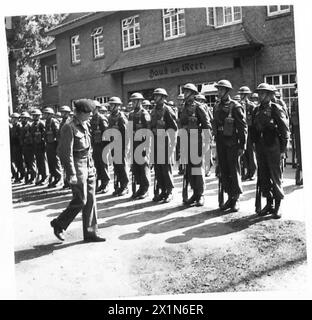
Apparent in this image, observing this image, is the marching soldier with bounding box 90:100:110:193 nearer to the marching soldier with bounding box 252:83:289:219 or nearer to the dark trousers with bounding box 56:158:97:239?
the dark trousers with bounding box 56:158:97:239

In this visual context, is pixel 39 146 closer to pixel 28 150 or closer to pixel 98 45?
pixel 28 150

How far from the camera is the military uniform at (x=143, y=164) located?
7586 mm

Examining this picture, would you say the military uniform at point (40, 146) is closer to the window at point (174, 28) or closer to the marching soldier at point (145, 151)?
the marching soldier at point (145, 151)

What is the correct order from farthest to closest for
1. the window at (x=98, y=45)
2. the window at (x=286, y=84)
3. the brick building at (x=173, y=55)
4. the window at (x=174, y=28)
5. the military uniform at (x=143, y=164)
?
the window at (x=98, y=45), the window at (x=174, y=28), the window at (x=286, y=84), the brick building at (x=173, y=55), the military uniform at (x=143, y=164)

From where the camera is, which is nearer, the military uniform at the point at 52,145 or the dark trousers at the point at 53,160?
the military uniform at the point at 52,145

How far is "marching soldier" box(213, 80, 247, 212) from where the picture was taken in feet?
20.1

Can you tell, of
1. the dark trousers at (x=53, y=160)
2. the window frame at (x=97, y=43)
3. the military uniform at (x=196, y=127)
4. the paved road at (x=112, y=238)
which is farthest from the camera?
the window frame at (x=97, y=43)

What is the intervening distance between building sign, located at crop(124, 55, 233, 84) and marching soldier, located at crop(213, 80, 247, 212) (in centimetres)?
637

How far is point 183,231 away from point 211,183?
311cm

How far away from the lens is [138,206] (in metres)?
7.27

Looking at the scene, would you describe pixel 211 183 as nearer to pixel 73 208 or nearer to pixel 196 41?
pixel 73 208

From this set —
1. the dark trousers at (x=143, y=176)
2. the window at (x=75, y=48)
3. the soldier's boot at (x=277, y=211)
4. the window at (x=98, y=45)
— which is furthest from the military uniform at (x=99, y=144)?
the window at (x=98, y=45)

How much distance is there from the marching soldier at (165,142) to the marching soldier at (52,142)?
9.17 ft
